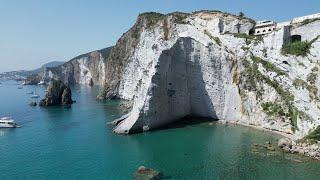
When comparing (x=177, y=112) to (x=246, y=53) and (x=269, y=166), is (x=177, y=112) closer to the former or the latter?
(x=246, y=53)

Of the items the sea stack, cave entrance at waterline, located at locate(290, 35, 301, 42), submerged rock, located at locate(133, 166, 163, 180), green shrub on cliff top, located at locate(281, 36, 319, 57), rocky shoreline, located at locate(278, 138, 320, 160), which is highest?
cave entrance at waterline, located at locate(290, 35, 301, 42)

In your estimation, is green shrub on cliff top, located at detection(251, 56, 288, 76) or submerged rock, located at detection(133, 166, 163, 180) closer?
submerged rock, located at detection(133, 166, 163, 180)

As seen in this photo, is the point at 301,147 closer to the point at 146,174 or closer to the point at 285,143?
the point at 285,143

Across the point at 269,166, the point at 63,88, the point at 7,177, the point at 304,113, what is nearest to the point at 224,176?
the point at 269,166

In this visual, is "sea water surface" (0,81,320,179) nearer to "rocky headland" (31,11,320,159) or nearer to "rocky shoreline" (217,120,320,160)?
"rocky shoreline" (217,120,320,160)

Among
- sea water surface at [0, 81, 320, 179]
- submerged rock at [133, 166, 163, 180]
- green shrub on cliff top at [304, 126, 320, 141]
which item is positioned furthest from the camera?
green shrub on cliff top at [304, 126, 320, 141]

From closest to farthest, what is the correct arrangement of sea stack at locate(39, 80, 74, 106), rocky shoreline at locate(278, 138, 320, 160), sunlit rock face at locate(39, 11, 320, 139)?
rocky shoreline at locate(278, 138, 320, 160), sunlit rock face at locate(39, 11, 320, 139), sea stack at locate(39, 80, 74, 106)

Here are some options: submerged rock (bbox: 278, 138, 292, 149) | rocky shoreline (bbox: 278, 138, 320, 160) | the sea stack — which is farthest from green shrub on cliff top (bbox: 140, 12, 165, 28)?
rocky shoreline (bbox: 278, 138, 320, 160)

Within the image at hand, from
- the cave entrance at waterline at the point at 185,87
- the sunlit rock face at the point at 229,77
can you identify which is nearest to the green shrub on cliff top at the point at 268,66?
the sunlit rock face at the point at 229,77

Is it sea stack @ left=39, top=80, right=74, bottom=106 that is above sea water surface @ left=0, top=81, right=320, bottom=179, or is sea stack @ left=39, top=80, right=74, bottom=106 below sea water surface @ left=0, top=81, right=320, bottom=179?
above
